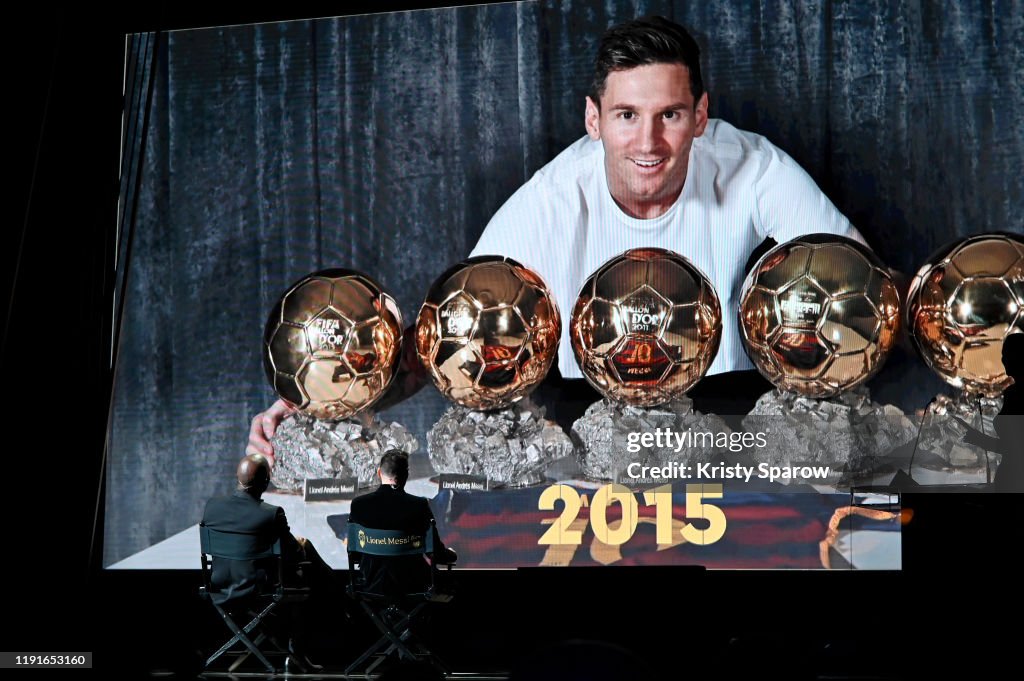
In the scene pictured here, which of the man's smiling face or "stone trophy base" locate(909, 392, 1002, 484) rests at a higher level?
the man's smiling face

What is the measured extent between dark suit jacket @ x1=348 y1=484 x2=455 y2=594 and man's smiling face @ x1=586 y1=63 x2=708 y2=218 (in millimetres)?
1470

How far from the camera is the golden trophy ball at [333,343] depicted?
3.38 m

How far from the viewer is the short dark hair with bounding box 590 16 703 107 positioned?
3750 mm

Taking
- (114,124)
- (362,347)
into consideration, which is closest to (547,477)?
(362,347)

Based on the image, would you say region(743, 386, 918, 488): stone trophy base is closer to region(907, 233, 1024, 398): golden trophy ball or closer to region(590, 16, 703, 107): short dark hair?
region(907, 233, 1024, 398): golden trophy ball

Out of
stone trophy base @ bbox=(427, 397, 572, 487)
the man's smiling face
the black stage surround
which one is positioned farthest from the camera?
the man's smiling face

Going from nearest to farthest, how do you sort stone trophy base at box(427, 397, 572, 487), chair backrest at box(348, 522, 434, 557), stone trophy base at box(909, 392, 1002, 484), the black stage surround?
chair backrest at box(348, 522, 434, 557)
stone trophy base at box(909, 392, 1002, 484)
stone trophy base at box(427, 397, 572, 487)
the black stage surround

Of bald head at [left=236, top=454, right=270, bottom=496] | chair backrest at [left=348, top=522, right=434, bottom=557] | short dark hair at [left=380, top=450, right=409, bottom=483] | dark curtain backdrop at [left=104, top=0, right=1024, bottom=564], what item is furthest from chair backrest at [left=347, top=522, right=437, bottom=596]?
dark curtain backdrop at [left=104, top=0, right=1024, bottom=564]

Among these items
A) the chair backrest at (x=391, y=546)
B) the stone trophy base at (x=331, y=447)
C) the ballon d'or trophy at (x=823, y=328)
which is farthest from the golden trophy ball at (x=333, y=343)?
the ballon d'or trophy at (x=823, y=328)

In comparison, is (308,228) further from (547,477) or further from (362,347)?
(547,477)

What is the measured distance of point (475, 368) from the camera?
327cm

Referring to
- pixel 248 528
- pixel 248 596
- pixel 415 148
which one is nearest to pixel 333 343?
pixel 248 528

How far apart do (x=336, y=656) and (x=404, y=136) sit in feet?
6.42

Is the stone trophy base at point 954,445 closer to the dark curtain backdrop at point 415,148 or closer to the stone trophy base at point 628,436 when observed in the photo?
the dark curtain backdrop at point 415,148
